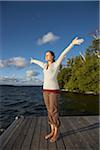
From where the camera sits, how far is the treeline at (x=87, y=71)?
38.1m

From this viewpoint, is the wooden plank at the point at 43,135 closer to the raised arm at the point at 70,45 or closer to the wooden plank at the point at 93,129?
the wooden plank at the point at 93,129

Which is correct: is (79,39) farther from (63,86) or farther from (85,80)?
(63,86)

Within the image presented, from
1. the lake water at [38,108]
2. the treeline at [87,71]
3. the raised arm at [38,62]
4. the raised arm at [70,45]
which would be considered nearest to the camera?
the raised arm at [70,45]

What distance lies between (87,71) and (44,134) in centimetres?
3489

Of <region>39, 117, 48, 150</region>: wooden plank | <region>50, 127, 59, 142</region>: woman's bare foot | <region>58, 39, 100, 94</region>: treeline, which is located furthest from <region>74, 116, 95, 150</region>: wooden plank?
<region>58, 39, 100, 94</region>: treeline

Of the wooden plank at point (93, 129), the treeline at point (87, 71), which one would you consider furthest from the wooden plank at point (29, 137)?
the treeline at point (87, 71)

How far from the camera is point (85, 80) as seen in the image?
39.1 m

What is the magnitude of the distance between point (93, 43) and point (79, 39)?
134 ft

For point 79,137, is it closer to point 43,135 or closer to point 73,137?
point 73,137

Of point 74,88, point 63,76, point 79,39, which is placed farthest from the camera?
point 63,76

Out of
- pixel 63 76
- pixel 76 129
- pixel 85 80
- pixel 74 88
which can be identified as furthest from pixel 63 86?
pixel 76 129

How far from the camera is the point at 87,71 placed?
3959cm

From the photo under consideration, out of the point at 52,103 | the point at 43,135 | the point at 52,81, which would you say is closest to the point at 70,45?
the point at 52,81

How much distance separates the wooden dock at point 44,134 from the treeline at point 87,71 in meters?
31.4
